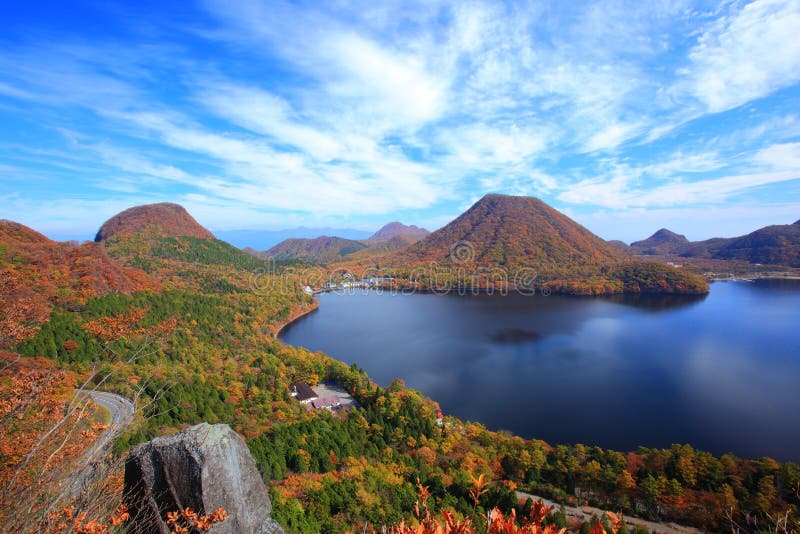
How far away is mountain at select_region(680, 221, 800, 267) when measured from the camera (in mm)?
63844

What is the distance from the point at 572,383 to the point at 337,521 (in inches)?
543

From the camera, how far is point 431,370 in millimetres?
19047

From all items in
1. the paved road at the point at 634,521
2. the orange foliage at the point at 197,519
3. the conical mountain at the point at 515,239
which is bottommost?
the paved road at the point at 634,521

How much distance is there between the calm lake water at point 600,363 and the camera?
1352 centimetres

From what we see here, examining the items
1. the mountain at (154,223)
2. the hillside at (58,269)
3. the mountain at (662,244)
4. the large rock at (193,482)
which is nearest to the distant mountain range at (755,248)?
the mountain at (662,244)

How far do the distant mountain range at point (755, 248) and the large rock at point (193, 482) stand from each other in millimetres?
88577

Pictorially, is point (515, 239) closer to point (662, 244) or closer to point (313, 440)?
point (313, 440)

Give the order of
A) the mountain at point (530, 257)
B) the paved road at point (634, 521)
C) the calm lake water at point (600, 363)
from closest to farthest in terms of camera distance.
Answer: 1. the paved road at point (634, 521)
2. the calm lake water at point (600, 363)
3. the mountain at point (530, 257)

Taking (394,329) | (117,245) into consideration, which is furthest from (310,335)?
(117,245)

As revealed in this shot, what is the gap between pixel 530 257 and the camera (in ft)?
188

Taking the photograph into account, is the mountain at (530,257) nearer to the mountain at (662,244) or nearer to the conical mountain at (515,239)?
the conical mountain at (515,239)

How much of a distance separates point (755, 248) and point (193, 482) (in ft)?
326

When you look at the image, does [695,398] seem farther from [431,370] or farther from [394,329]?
[394,329]

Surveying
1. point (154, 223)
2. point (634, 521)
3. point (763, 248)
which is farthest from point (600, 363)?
point (763, 248)
